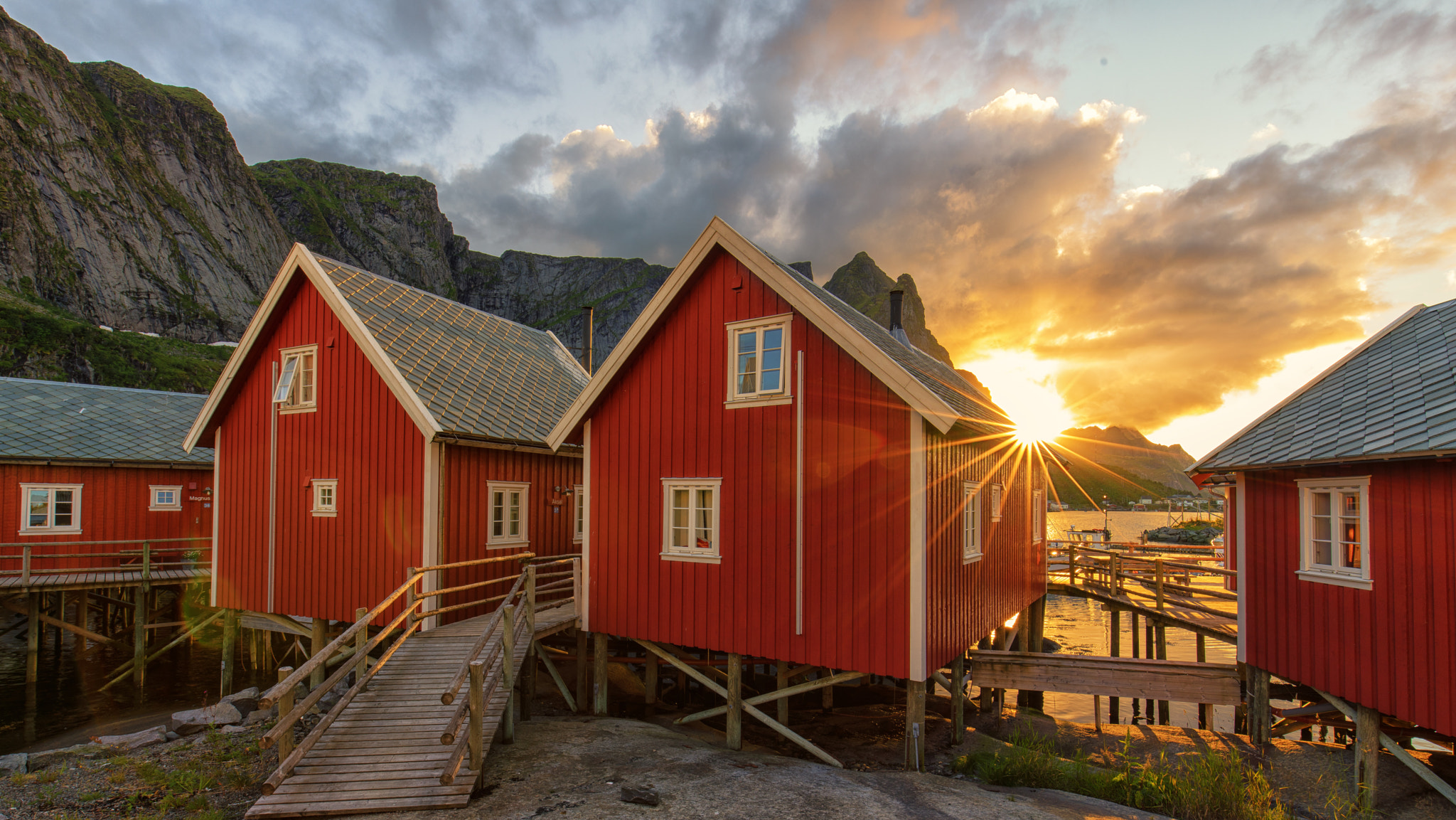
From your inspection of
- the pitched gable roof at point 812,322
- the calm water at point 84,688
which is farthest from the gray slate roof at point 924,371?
the calm water at point 84,688

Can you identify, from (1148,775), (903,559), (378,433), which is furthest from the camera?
(378,433)

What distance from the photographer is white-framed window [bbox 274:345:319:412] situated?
15.6m

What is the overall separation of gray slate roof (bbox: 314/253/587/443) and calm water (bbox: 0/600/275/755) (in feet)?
27.4

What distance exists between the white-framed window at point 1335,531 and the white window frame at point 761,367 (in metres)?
8.23

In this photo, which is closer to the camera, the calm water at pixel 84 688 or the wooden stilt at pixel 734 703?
the wooden stilt at pixel 734 703

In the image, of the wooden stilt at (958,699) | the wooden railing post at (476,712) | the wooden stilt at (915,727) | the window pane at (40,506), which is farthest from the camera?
the window pane at (40,506)

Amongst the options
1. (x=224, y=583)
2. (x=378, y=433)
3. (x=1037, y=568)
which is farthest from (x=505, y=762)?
(x=1037, y=568)

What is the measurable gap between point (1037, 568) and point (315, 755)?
17.9 meters

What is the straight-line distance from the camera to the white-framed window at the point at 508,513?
596 inches

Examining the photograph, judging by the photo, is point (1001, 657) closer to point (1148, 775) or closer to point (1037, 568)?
point (1148, 775)

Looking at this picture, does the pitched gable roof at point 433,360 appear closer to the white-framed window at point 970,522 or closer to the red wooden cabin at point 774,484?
the red wooden cabin at point 774,484

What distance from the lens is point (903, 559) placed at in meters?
10.5

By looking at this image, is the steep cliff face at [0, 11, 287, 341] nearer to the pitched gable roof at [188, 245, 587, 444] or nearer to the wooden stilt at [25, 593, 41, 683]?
the wooden stilt at [25, 593, 41, 683]

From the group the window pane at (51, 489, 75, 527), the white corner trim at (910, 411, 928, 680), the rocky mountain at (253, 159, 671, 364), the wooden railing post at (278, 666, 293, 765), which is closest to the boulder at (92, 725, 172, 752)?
the wooden railing post at (278, 666, 293, 765)
